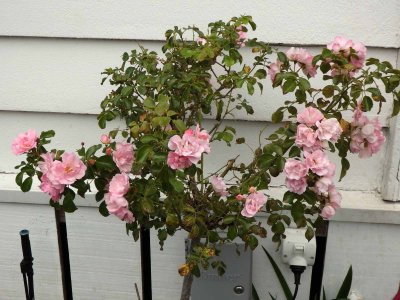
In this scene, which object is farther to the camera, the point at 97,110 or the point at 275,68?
the point at 97,110

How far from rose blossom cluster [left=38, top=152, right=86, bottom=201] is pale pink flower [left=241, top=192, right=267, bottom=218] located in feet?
1.42

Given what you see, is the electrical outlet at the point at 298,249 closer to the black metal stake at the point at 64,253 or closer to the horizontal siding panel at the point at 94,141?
the horizontal siding panel at the point at 94,141

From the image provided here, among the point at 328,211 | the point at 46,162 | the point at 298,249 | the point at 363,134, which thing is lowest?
the point at 298,249

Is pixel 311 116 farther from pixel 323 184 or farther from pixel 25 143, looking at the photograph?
pixel 25 143

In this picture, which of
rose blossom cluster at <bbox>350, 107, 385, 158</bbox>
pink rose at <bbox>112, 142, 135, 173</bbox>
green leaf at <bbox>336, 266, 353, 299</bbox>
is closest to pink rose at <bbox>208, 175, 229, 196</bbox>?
pink rose at <bbox>112, 142, 135, 173</bbox>

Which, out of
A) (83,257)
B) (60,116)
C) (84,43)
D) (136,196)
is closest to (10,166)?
(60,116)

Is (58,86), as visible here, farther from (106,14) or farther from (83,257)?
(83,257)

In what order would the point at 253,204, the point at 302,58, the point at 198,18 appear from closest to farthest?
the point at 253,204 → the point at 302,58 → the point at 198,18

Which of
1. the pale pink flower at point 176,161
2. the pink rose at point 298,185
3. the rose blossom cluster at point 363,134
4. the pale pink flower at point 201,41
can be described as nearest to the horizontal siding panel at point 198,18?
the pale pink flower at point 201,41

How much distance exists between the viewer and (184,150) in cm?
106

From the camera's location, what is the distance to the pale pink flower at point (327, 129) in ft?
3.82

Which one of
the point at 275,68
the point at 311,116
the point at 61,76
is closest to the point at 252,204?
the point at 311,116

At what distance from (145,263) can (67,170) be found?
79 cm

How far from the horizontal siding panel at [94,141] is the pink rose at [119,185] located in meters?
0.62
